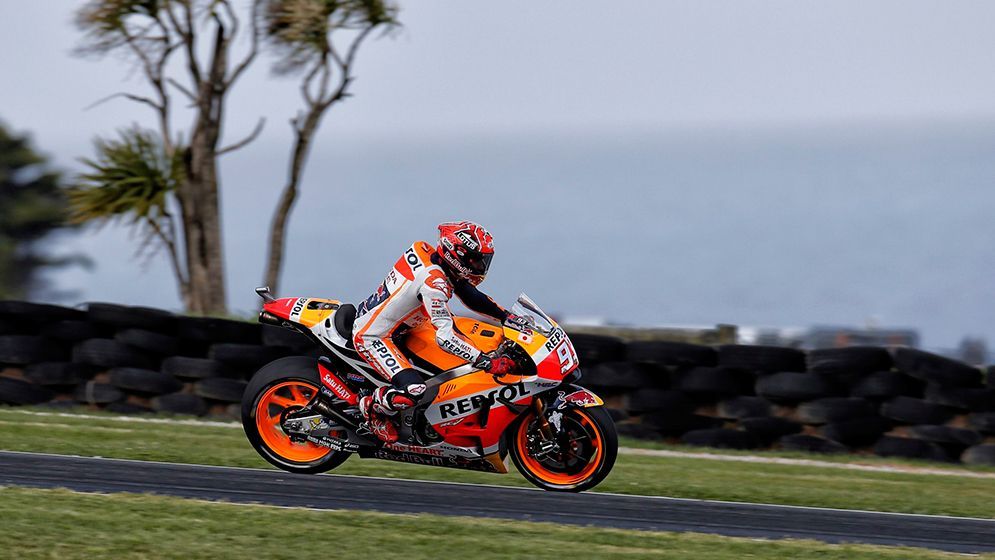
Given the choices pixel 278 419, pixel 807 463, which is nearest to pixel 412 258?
pixel 278 419

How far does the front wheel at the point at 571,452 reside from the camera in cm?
848

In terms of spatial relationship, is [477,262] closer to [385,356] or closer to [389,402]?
[385,356]

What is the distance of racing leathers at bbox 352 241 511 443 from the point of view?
27.3 feet

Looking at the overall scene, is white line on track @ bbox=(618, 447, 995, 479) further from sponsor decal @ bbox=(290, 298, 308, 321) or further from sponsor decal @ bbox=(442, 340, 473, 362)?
sponsor decal @ bbox=(290, 298, 308, 321)

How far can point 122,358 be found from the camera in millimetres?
13508

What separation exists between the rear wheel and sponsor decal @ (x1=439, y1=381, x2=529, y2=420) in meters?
0.86

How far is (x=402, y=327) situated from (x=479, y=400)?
74 cm

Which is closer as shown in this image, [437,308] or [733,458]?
[437,308]

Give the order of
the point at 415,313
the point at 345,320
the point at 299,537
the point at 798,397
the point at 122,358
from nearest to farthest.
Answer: the point at 299,537 → the point at 415,313 → the point at 345,320 → the point at 798,397 → the point at 122,358

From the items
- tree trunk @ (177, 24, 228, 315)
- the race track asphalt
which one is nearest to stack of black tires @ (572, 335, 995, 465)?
the race track asphalt

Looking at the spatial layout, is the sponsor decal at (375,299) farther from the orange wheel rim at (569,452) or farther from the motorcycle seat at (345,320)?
the orange wheel rim at (569,452)

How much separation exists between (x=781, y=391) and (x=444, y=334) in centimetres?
586

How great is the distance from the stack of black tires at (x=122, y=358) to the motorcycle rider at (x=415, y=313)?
4915 mm

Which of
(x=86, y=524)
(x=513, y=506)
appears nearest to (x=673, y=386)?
(x=513, y=506)
